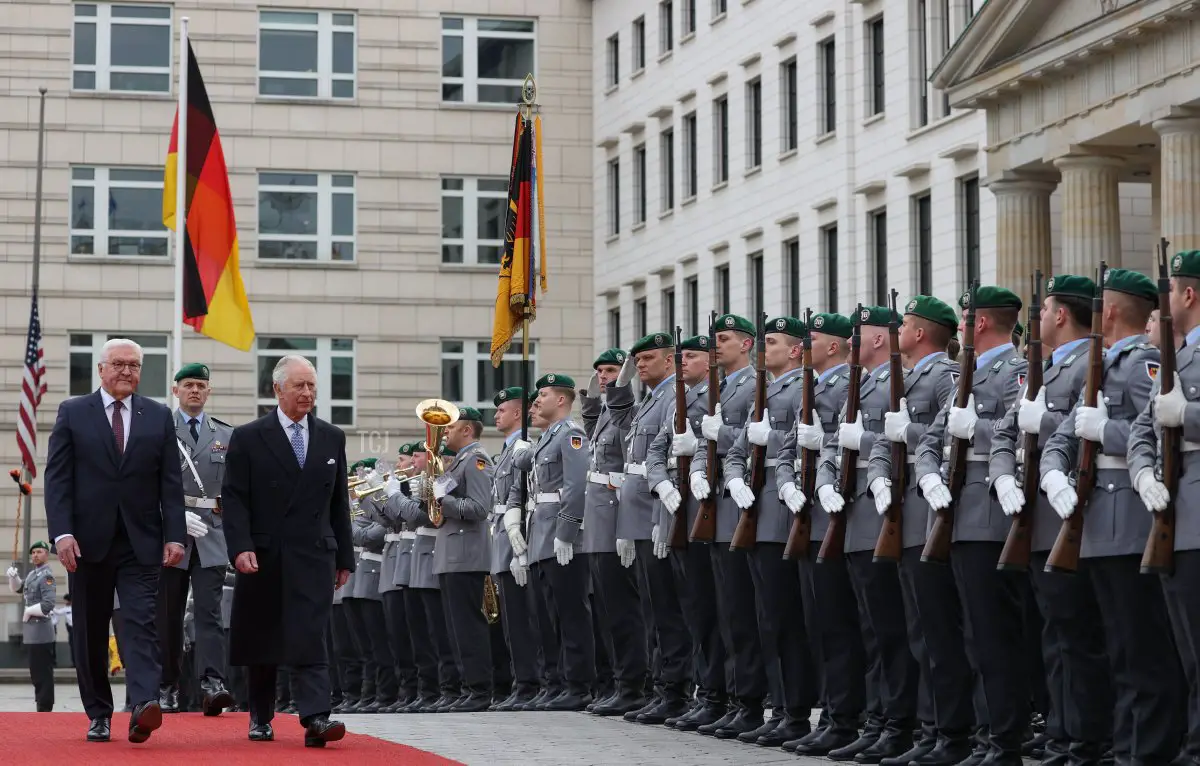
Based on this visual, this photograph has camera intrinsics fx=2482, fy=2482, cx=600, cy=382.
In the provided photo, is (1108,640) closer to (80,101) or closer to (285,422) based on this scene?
(285,422)

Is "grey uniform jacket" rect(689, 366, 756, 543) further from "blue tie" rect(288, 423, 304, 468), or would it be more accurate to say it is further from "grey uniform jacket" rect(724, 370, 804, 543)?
"blue tie" rect(288, 423, 304, 468)

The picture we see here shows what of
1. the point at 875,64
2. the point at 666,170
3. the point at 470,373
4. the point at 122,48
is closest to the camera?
the point at 875,64

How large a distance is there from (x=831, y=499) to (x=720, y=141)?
32656mm

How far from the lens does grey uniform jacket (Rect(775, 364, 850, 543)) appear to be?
12078mm

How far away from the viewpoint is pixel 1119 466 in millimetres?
9609

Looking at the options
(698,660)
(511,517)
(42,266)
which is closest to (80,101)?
(42,266)

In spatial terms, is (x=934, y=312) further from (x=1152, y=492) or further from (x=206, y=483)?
(x=206, y=483)

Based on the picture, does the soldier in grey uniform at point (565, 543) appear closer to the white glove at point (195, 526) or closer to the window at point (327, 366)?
the white glove at point (195, 526)

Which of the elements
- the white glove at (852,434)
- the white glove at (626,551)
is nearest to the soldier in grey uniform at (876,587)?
the white glove at (852,434)

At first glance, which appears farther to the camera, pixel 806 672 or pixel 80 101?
pixel 80 101

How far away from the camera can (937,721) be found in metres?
11.0

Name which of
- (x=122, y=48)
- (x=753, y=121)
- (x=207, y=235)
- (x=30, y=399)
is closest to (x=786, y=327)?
(x=207, y=235)

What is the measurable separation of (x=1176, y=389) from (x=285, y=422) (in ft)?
15.9

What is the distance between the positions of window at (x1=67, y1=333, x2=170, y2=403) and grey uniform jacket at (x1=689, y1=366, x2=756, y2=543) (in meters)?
35.0
